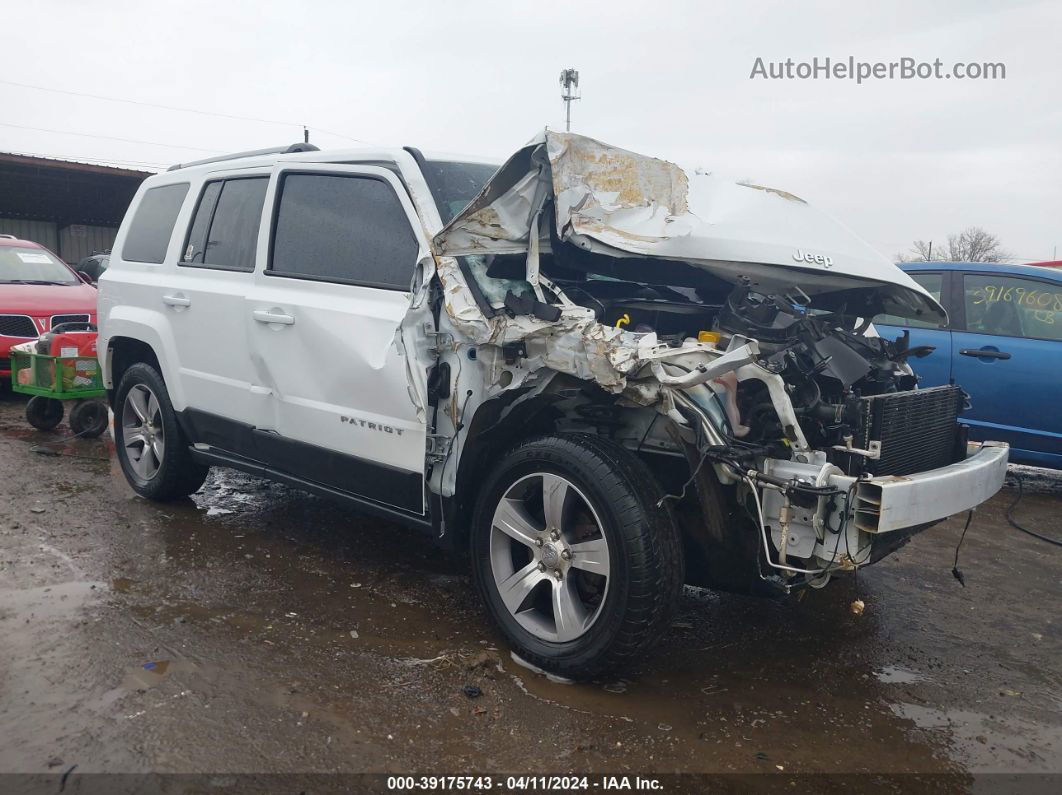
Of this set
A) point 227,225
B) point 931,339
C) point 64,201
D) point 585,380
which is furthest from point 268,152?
point 64,201

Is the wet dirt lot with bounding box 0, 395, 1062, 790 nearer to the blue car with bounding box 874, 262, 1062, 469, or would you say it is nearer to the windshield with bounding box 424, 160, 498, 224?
the blue car with bounding box 874, 262, 1062, 469

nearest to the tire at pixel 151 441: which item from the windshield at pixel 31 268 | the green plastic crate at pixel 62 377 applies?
the green plastic crate at pixel 62 377

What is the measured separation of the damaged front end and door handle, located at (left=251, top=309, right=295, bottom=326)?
0.82m

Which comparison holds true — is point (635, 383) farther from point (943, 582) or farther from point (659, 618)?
point (943, 582)

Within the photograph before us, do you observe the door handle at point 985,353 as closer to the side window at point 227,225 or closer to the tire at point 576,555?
the tire at point 576,555

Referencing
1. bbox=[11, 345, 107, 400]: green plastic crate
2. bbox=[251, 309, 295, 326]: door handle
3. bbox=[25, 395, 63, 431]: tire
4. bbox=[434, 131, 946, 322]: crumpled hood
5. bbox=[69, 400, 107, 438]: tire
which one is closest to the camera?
bbox=[434, 131, 946, 322]: crumpled hood

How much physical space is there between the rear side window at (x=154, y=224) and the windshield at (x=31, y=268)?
5.15 metres

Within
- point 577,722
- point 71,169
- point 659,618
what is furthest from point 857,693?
point 71,169

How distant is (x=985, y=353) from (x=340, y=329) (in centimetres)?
457

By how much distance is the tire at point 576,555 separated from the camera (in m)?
2.91

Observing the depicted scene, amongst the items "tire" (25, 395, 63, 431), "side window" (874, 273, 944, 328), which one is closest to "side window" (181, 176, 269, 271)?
"tire" (25, 395, 63, 431)

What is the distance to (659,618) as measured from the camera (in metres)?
2.94

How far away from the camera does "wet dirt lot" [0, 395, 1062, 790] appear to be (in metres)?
2.71

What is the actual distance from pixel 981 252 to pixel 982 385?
154 feet
